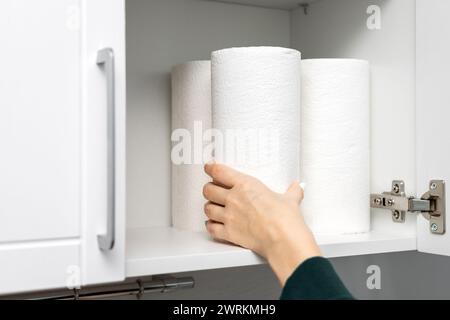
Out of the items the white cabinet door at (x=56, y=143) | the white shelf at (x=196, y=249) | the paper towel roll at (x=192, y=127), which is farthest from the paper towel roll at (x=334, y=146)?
the white cabinet door at (x=56, y=143)

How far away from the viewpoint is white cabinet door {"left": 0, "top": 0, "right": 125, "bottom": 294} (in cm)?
54

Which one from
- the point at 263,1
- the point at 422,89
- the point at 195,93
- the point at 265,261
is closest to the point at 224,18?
the point at 263,1

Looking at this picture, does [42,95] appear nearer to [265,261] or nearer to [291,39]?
[265,261]

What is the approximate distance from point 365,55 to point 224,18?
0.25m

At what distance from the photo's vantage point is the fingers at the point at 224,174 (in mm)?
682

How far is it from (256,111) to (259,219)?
135 millimetres

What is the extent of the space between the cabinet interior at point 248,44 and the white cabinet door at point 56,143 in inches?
4.3

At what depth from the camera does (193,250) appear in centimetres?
66

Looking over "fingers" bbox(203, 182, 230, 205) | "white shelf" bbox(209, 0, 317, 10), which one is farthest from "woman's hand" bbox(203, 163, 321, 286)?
"white shelf" bbox(209, 0, 317, 10)

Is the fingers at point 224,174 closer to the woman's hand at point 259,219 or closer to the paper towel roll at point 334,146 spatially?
the woman's hand at point 259,219

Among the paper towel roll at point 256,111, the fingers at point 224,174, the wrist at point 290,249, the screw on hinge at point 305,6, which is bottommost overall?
the wrist at point 290,249

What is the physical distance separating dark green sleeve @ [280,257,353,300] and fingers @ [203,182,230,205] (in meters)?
0.14

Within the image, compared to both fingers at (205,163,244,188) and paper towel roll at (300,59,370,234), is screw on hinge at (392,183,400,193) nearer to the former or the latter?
paper towel roll at (300,59,370,234)
